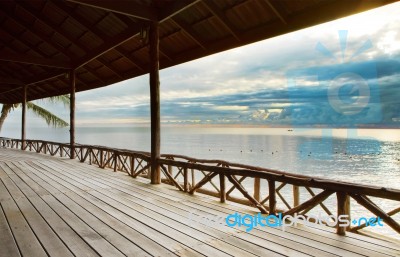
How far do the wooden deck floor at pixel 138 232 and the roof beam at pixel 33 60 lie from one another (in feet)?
20.5

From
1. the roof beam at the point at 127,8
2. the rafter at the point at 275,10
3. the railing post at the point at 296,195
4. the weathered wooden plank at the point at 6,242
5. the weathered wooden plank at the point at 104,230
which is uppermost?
the roof beam at the point at 127,8

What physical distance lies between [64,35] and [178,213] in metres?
7.86

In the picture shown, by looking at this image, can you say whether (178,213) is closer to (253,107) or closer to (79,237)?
(79,237)

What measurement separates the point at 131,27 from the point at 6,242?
5.87m

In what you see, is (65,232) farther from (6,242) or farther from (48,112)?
(48,112)

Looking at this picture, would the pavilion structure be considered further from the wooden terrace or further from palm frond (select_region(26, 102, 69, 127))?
palm frond (select_region(26, 102, 69, 127))

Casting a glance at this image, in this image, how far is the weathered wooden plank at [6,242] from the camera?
287cm

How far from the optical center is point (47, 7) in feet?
27.4

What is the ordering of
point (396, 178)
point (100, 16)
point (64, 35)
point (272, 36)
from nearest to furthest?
point (272, 36) < point (100, 16) < point (64, 35) < point (396, 178)

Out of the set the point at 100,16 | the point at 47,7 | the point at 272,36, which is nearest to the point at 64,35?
the point at 47,7

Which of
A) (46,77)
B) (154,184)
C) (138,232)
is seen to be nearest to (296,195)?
(154,184)

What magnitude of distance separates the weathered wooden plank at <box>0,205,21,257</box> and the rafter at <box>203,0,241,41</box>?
524cm

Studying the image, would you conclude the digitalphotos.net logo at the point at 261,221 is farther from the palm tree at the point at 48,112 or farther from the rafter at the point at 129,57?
the palm tree at the point at 48,112

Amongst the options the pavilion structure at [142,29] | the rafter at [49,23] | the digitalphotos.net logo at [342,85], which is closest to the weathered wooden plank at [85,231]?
the pavilion structure at [142,29]
